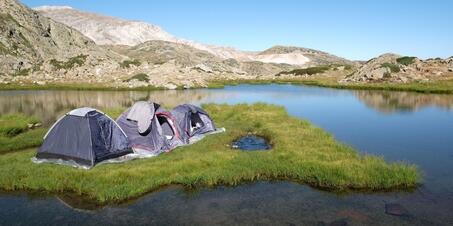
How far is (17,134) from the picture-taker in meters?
34.4

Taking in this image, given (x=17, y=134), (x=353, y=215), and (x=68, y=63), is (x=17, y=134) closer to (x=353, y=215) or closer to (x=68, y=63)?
(x=353, y=215)

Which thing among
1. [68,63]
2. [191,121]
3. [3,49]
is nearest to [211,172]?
[191,121]

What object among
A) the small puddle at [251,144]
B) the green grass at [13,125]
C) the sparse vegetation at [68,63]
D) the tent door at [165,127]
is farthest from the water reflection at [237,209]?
the sparse vegetation at [68,63]

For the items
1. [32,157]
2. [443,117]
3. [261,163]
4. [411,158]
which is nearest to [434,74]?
[443,117]

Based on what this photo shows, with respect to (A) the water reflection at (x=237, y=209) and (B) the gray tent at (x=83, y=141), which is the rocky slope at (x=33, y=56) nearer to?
(B) the gray tent at (x=83, y=141)

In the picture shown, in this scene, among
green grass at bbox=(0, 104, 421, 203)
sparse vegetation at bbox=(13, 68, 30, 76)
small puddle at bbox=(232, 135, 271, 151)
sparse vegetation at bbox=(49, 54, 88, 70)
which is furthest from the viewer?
sparse vegetation at bbox=(49, 54, 88, 70)

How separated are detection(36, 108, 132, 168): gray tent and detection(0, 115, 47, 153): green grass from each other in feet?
21.3

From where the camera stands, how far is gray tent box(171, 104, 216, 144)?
2998 centimetres

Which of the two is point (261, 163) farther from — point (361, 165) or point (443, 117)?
point (443, 117)

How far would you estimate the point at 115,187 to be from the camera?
61.5 ft

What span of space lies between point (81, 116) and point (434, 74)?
10701 centimetres

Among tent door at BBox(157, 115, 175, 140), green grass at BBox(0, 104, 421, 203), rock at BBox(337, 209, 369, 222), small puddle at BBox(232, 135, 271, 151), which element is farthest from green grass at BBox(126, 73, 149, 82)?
rock at BBox(337, 209, 369, 222)

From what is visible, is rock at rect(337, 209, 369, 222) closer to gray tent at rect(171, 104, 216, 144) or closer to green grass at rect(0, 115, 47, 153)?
gray tent at rect(171, 104, 216, 144)

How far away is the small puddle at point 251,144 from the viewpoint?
2859cm
